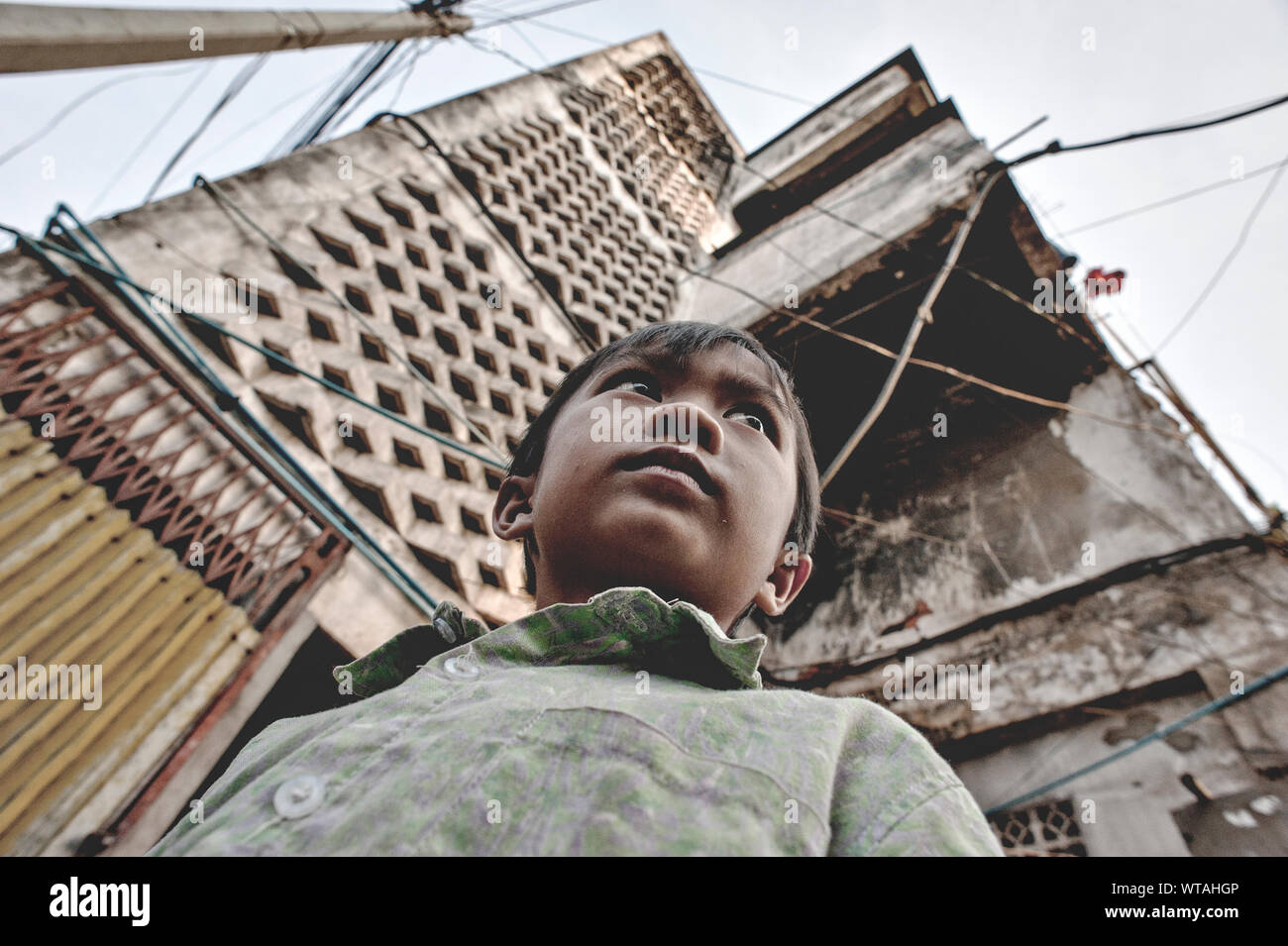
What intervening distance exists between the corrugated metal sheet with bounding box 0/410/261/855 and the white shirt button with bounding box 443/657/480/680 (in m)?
1.62

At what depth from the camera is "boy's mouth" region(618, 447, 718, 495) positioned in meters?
1.29

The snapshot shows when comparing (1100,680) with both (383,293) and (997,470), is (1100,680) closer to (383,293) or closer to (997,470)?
(997,470)

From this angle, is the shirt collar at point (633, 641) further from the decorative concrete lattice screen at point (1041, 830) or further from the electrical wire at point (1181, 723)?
the decorative concrete lattice screen at point (1041, 830)

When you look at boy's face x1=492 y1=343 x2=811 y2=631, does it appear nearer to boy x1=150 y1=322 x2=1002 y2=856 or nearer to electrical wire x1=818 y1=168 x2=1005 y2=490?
boy x1=150 y1=322 x2=1002 y2=856

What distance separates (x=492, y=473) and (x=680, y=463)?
259 cm

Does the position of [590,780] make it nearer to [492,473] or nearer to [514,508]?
[514,508]

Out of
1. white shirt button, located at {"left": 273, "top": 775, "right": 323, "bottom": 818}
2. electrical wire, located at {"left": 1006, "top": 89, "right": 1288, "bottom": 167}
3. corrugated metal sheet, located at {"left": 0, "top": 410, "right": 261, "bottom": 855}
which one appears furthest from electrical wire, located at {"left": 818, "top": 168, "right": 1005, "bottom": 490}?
corrugated metal sheet, located at {"left": 0, "top": 410, "right": 261, "bottom": 855}

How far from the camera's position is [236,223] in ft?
9.91

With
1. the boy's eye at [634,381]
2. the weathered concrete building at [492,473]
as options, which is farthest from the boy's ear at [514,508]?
the weathered concrete building at [492,473]

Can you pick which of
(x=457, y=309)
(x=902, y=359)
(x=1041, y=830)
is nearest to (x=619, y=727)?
(x=902, y=359)

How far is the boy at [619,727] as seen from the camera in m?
0.63

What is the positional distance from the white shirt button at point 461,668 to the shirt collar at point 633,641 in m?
0.04
